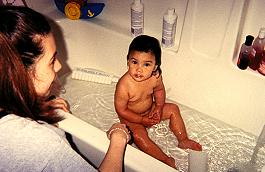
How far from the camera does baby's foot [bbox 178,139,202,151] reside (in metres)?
1.49

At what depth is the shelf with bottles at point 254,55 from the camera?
135cm

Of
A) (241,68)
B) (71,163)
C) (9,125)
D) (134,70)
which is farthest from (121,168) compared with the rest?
(241,68)

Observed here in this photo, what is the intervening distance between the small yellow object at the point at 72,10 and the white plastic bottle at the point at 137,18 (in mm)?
321

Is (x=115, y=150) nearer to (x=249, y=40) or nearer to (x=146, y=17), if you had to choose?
(x=249, y=40)

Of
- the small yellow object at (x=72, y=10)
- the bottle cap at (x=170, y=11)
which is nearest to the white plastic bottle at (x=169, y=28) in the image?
the bottle cap at (x=170, y=11)

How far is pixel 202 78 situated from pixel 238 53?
0.67 feet

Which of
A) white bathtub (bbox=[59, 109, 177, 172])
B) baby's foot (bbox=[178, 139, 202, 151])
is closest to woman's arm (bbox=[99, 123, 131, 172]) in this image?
white bathtub (bbox=[59, 109, 177, 172])

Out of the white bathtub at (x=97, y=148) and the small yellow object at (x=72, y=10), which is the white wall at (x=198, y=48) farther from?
the white bathtub at (x=97, y=148)

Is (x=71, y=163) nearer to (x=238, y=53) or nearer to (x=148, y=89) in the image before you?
(x=148, y=89)

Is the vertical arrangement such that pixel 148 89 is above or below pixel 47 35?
below

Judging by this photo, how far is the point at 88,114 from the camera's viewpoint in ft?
5.70

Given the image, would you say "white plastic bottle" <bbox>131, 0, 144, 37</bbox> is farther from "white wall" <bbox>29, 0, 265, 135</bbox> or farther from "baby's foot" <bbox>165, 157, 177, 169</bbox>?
"baby's foot" <bbox>165, 157, 177, 169</bbox>

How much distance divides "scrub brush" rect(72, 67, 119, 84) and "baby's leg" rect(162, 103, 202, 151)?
41cm

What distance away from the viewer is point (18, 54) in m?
0.74
